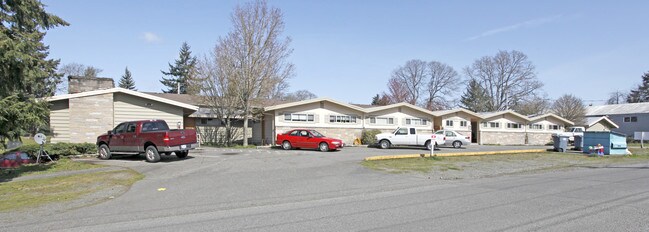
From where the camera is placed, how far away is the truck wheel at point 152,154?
17.5 metres

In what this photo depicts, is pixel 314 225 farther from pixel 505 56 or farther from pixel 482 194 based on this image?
pixel 505 56

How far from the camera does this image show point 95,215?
7.51m

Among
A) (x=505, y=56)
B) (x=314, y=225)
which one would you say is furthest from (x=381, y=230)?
(x=505, y=56)

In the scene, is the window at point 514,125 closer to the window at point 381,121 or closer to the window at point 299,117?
the window at point 381,121

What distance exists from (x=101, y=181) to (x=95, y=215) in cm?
521

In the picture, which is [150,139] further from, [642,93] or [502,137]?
[642,93]

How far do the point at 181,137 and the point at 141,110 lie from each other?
25.0 feet

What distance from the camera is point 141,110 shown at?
23.7m

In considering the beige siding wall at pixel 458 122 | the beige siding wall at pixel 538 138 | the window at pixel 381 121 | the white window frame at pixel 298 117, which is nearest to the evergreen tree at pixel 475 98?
the beige siding wall at pixel 538 138

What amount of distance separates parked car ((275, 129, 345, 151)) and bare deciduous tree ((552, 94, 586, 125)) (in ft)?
152

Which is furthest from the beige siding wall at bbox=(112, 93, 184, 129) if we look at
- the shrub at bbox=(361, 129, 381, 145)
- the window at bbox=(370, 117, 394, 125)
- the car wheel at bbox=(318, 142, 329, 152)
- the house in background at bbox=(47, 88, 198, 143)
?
the window at bbox=(370, 117, 394, 125)

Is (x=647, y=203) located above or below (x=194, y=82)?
below

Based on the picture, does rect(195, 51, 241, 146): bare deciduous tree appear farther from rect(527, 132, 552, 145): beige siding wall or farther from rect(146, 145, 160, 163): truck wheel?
rect(527, 132, 552, 145): beige siding wall

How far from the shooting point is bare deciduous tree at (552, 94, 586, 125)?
59287 mm
